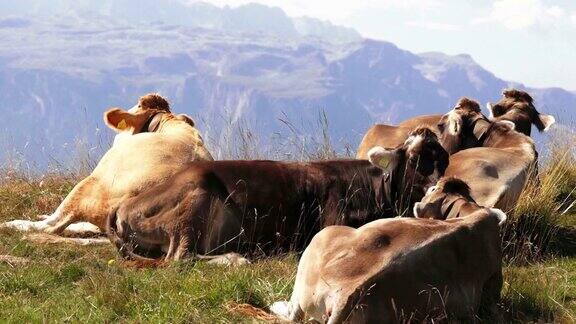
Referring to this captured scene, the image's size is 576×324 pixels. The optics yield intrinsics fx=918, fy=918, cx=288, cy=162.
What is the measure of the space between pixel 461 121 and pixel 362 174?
3345mm

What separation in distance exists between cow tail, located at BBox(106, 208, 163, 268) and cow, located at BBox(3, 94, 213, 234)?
32 cm

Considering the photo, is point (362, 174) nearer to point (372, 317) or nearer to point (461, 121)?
point (461, 121)

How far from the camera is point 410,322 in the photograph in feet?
20.6

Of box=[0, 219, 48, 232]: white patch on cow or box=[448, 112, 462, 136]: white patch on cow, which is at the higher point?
box=[448, 112, 462, 136]: white patch on cow

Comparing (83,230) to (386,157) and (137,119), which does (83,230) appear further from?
(386,157)

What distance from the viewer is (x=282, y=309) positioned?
6852mm

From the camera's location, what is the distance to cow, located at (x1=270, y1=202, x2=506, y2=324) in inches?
240

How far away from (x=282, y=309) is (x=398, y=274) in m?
1.06

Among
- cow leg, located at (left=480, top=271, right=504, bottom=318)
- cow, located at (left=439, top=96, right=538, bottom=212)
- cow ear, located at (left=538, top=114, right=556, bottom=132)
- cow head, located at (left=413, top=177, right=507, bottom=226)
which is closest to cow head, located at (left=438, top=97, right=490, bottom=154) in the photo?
cow, located at (left=439, top=96, right=538, bottom=212)

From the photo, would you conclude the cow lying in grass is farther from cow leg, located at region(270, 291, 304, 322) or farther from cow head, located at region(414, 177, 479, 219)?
cow head, located at region(414, 177, 479, 219)

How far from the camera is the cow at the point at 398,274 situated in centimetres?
610

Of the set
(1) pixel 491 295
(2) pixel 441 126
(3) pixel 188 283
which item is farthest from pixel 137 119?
(1) pixel 491 295

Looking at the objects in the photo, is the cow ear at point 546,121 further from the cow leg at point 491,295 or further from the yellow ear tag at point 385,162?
the cow leg at point 491,295

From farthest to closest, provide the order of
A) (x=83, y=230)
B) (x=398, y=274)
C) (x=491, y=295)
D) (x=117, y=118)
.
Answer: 1. (x=117, y=118)
2. (x=83, y=230)
3. (x=491, y=295)
4. (x=398, y=274)
